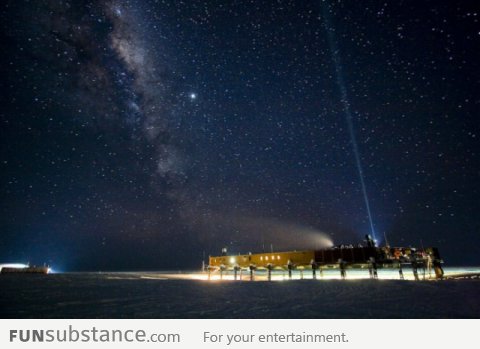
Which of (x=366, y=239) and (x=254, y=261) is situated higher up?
(x=366, y=239)

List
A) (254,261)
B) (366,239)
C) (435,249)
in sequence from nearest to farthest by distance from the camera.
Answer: (435,249) → (366,239) → (254,261)

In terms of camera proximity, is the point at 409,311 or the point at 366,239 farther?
the point at 366,239

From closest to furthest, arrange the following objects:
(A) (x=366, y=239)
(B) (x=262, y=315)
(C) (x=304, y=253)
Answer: (B) (x=262, y=315) < (A) (x=366, y=239) < (C) (x=304, y=253)

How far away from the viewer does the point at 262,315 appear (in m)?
7.89

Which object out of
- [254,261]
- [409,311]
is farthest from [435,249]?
[254,261]

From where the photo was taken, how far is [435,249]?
3012 centimetres
